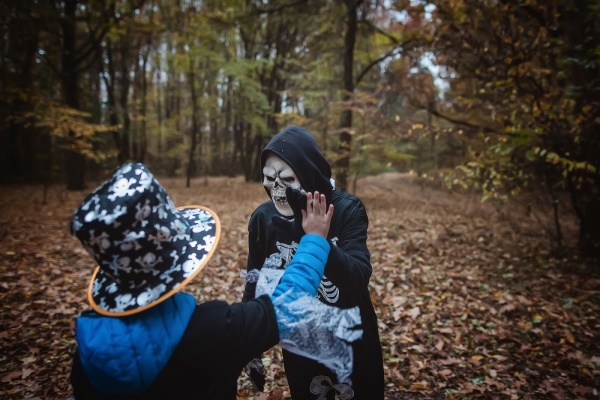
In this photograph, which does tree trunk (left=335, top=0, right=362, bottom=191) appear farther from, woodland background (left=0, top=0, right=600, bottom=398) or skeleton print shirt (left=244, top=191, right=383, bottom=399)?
skeleton print shirt (left=244, top=191, right=383, bottom=399)

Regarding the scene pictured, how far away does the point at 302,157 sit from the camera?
197cm

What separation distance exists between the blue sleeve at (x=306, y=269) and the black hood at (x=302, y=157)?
0.58 m

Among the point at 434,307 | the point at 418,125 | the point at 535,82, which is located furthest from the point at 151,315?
the point at 418,125

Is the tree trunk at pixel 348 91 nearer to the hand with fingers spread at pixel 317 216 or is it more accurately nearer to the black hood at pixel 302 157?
the black hood at pixel 302 157

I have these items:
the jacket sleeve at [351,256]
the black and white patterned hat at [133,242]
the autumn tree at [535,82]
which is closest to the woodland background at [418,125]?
the autumn tree at [535,82]

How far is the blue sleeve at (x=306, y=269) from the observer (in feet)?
4.54

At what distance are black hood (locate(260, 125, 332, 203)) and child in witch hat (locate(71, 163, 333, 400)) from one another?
31.1 inches

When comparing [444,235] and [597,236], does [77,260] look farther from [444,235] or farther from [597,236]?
[597,236]

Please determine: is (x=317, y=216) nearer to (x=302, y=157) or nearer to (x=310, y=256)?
(x=310, y=256)

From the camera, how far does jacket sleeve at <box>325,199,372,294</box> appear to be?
162 cm

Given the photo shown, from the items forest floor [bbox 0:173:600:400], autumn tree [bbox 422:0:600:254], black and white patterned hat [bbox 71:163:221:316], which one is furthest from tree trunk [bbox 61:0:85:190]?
black and white patterned hat [bbox 71:163:221:316]

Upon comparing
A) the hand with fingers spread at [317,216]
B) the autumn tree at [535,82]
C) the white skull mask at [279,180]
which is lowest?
the hand with fingers spread at [317,216]

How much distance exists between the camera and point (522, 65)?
506 centimetres

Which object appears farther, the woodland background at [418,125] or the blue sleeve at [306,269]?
the woodland background at [418,125]
